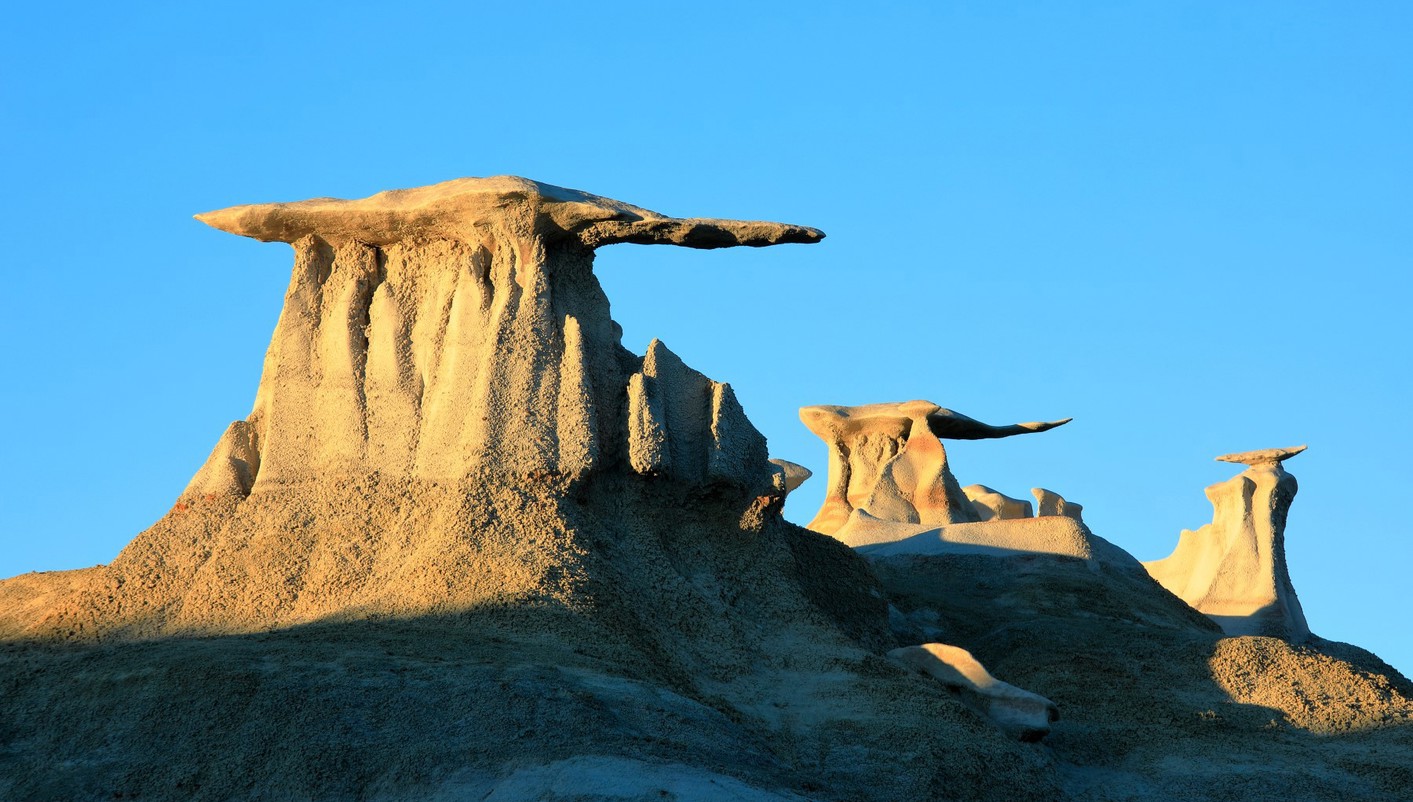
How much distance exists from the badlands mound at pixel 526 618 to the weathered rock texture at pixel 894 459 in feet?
37.7

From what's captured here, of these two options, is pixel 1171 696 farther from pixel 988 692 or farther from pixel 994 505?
pixel 994 505

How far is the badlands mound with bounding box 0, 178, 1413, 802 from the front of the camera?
52.9ft

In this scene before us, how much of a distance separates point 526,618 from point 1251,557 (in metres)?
17.5

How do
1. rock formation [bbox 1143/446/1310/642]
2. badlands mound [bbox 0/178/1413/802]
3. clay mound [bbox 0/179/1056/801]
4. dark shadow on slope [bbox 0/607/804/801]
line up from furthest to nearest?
rock formation [bbox 1143/446/1310/642]
badlands mound [bbox 0/178/1413/802]
clay mound [bbox 0/179/1056/801]
dark shadow on slope [bbox 0/607/804/801]

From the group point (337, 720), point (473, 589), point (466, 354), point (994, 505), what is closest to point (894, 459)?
point (994, 505)

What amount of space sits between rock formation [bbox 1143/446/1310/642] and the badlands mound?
790 centimetres

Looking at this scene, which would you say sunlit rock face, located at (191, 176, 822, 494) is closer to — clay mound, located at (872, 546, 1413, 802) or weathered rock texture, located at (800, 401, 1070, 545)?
clay mound, located at (872, 546, 1413, 802)

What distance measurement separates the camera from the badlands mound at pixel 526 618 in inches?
635

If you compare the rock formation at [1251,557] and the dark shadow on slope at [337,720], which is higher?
the rock formation at [1251,557]

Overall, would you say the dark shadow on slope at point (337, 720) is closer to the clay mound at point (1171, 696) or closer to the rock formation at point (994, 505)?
the clay mound at point (1171, 696)

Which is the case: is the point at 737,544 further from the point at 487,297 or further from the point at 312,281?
the point at 312,281

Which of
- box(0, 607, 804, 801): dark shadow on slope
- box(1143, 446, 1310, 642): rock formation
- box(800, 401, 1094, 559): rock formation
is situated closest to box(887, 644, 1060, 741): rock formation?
box(0, 607, 804, 801): dark shadow on slope

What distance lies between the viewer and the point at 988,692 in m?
20.6

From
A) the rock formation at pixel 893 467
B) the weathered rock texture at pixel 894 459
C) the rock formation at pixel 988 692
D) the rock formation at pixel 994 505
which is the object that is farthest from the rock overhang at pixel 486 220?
the rock formation at pixel 994 505
